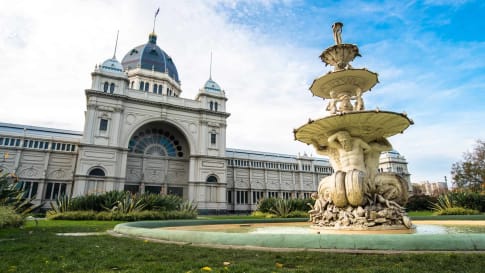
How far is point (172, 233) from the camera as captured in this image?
6.46 meters

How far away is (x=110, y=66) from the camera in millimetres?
36219

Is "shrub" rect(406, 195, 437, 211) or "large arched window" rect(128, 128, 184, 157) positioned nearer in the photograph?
"shrub" rect(406, 195, 437, 211)

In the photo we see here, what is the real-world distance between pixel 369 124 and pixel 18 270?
902 centimetres

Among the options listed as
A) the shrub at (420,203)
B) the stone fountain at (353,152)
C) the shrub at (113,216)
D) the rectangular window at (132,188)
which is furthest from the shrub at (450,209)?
the rectangular window at (132,188)

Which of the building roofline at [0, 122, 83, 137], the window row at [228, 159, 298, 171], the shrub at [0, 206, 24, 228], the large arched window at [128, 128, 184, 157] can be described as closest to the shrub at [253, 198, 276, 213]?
the shrub at [0, 206, 24, 228]

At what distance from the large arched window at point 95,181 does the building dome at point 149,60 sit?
20.4 m

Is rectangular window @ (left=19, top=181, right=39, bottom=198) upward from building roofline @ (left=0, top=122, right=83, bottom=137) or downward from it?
downward

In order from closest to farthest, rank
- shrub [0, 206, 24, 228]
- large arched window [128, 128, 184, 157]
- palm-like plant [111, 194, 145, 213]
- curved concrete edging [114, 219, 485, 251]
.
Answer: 1. curved concrete edging [114, 219, 485, 251]
2. shrub [0, 206, 24, 228]
3. palm-like plant [111, 194, 145, 213]
4. large arched window [128, 128, 184, 157]

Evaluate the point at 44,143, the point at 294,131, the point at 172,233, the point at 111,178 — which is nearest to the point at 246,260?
the point at 172,233

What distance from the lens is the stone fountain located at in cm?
809

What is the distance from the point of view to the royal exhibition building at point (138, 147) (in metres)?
32.9

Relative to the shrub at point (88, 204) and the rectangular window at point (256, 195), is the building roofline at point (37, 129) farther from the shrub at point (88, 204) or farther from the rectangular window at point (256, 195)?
the rectangular window at point (256, 195)

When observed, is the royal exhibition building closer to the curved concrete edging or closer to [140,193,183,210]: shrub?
[140,193,183,210]: shrub

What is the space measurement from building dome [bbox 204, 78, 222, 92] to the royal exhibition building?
16 cm
